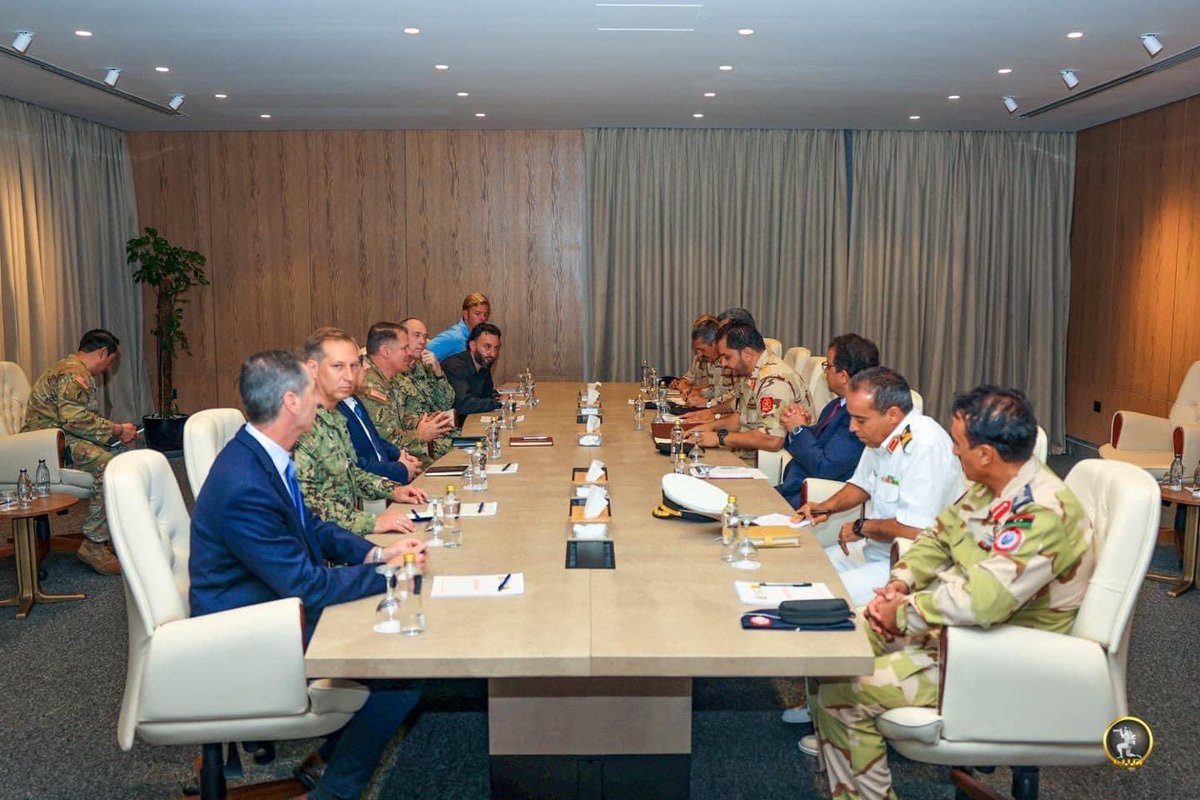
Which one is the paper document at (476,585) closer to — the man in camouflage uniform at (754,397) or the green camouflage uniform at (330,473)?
the green camouflage uniform at (330,473)

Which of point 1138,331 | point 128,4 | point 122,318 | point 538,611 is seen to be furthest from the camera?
point 122,318

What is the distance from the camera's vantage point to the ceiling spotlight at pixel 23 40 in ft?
18.9

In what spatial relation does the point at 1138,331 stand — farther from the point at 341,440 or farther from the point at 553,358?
Answer: the point at 341,440

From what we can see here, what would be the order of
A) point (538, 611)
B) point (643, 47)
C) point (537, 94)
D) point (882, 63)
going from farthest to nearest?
point (537, 94), point (882, 63), point (643, 47), point (538, 611)

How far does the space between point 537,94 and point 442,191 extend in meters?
2.37

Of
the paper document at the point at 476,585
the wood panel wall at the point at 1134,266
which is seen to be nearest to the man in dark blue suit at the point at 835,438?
the paper document at the point at 476,585

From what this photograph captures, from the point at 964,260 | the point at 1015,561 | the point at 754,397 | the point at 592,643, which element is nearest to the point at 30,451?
the point at 754,397

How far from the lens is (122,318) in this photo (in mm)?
9875

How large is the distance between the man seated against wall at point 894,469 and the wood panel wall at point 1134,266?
17.1 ft

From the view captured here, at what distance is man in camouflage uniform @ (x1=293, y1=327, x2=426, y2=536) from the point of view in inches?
144

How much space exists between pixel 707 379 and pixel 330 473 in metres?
4.78

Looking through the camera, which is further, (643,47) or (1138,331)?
(1138,331)

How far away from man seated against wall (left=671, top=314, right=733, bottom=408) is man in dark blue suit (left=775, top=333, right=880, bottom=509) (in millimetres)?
1929

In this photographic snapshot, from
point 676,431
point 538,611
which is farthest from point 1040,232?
point 538,611
